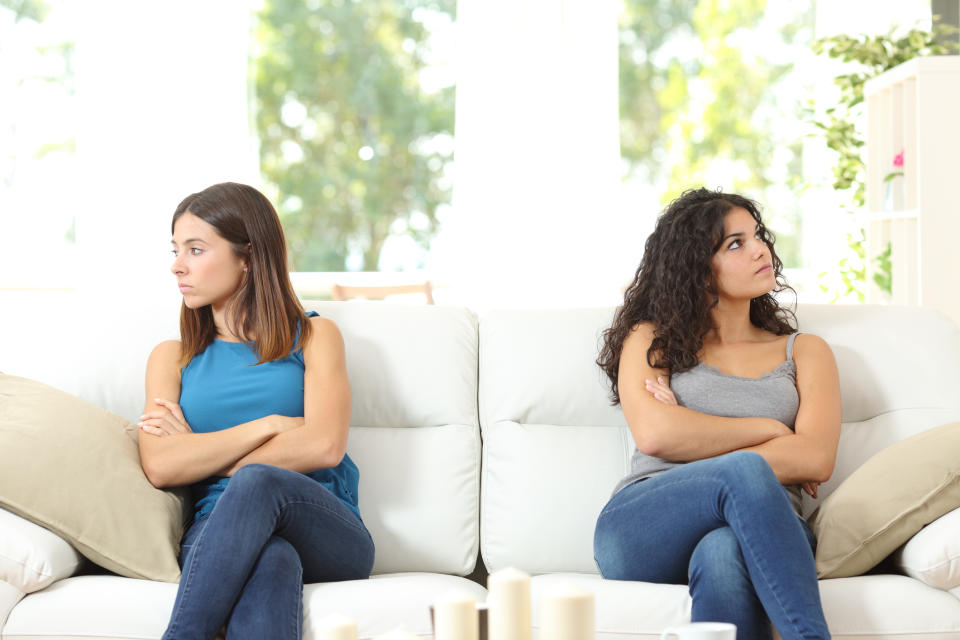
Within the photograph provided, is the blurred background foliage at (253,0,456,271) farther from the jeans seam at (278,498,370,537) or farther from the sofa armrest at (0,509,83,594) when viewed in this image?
the sofa armrest at (0,509,83,594)

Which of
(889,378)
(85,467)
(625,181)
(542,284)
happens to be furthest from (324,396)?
(625,181)

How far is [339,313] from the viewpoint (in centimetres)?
224

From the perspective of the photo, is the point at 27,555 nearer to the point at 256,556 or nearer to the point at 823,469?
the point at 256,556

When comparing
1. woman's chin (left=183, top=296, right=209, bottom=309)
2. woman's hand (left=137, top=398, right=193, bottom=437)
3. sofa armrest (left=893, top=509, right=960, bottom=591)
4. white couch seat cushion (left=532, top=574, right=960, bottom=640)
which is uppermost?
woman's chin (left=183, top=296, right=209, bottom=309)

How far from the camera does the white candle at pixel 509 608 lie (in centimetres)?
95

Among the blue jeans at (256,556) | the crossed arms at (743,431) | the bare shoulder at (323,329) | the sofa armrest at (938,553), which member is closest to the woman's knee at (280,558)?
the blue jeans at (256,556)

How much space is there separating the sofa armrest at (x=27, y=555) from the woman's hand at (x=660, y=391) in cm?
118

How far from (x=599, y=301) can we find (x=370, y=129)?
171 centimetres

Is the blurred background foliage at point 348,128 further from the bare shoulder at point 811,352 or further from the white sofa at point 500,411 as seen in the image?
the bare shoulder at point 811,352

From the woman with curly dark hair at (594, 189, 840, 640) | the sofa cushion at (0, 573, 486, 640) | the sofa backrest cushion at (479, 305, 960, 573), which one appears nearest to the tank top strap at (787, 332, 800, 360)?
the woman with curly dark hair at (594, 189, 840, 640)

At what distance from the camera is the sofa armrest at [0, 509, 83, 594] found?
1.64 m

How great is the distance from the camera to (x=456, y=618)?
0.96 meters

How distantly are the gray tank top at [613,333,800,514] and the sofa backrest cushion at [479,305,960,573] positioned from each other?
6.0 inches

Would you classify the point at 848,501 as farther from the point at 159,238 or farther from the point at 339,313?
the point at 159,238
